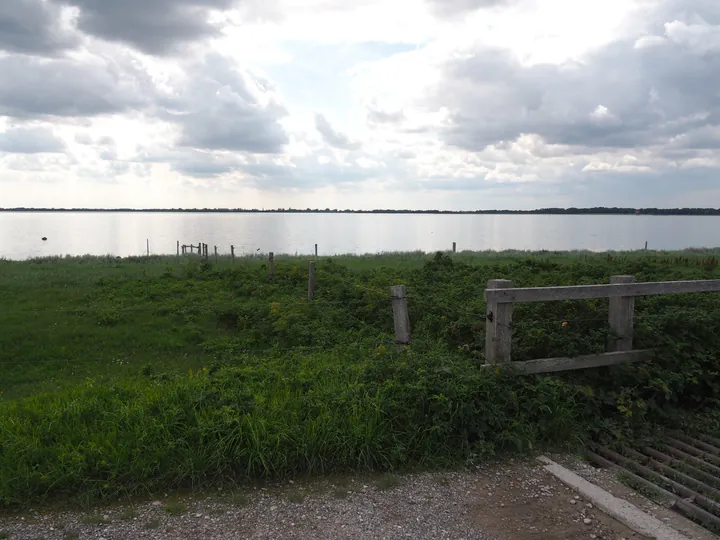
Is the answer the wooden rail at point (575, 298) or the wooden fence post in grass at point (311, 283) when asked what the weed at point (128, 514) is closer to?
the wooden rail at point (575, 298)

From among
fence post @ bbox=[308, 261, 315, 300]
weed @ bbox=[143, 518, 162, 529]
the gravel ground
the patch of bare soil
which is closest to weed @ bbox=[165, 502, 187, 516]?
the gravel ground

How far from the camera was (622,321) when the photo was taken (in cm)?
709

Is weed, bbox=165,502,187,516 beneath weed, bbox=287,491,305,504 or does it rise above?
beneath

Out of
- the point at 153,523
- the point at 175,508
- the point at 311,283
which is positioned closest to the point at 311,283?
the point at 311,283

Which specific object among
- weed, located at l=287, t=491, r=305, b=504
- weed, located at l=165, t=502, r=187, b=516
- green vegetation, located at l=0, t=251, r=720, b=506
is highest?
green vegetation, located at l=0, t=251, r=720, b=506

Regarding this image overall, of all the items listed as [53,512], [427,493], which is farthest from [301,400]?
[53,512]

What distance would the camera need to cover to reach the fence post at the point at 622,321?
7051mm

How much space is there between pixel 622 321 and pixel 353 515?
4.73 m

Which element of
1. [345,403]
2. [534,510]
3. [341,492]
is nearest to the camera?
[534,510]

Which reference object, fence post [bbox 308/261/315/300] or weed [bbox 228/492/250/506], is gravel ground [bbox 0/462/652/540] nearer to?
weed [bbox 228/492/250/506]

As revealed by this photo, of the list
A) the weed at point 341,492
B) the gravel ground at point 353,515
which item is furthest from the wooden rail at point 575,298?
the weed at point 341,492

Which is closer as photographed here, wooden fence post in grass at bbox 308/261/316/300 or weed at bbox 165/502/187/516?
weed at bbox 165/502/187/516

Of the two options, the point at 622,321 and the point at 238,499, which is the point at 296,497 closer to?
the point at 238,499

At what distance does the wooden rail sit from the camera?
6.34m
